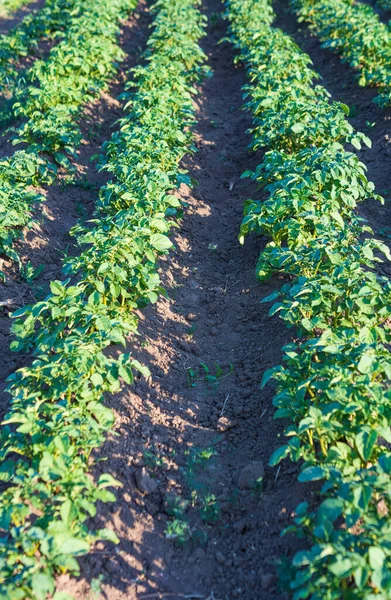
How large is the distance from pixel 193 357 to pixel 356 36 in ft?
18.9

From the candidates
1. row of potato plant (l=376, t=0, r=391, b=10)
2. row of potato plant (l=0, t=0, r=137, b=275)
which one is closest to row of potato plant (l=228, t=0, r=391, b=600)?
row of potato plant (l=0, t=0, r=137, b=275)

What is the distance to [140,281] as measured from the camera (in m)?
3.99

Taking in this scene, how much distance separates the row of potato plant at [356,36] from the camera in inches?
289

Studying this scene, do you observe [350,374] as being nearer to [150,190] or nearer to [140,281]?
[140,281]

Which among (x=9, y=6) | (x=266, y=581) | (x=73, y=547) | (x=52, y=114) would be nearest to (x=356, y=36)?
(x=52, y=114)

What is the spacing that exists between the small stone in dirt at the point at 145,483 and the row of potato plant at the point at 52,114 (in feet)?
7.28

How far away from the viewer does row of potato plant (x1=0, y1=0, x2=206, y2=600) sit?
2502mm

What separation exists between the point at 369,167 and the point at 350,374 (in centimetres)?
403

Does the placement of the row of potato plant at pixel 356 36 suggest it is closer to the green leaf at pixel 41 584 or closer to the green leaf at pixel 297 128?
the green leaf at pixel 297 128

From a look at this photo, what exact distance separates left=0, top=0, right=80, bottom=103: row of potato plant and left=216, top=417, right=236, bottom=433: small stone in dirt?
17.6 ft

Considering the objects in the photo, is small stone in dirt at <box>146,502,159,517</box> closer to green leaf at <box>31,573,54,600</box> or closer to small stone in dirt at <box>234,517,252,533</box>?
small stone in dirt at <box>234,517,252,533</box>

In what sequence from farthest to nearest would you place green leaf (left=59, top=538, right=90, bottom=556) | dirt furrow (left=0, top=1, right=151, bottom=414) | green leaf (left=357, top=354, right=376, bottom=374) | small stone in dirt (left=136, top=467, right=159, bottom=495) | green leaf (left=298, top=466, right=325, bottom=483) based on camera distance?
dirt furrow (left=0, top=1, right=151, bottom=414) → small stone in dirt (left=136, top=467, right=159, bottom=495) → green leaf (left=357, top=354, right=376, bottom=374) → green leaf (left=298, top=466, right=325, bottom=483) → green leaf (left=59, top=538, right=90, bottom=556)

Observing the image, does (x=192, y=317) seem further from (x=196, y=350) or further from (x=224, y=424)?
(x=224, y=424)

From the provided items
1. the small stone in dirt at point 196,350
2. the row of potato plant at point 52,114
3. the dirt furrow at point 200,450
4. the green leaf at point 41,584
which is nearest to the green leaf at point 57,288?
the dirt furrow at point 200,450
